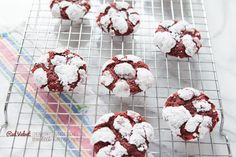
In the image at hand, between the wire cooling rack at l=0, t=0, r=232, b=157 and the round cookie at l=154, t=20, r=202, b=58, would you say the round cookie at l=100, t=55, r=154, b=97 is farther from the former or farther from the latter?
the round cookie at l=154, t=20, r=202, b=58

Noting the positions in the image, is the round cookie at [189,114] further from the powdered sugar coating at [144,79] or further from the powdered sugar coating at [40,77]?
the powdered sugar coating at [40,77]

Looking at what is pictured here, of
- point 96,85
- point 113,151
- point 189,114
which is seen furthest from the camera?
point 96,85

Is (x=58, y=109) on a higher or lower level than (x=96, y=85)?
lower

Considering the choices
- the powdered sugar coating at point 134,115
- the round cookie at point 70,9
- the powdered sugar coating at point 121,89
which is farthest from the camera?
the round cookie at point 70,9

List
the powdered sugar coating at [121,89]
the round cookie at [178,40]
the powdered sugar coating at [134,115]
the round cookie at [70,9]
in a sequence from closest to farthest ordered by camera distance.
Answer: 1. the powdered sugar coating at [134,115]
2. the powdered sugar coating at [121,89]
3. the round cookie at [178,40]
4. the round cookie at [70,9]

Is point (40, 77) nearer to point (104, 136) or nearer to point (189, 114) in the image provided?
point (104, 136)

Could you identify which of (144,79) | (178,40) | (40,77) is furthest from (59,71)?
(178,40)

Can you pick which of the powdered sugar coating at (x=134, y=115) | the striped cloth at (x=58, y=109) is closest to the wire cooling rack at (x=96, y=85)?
the striped cloth at (x=58, y=109)
